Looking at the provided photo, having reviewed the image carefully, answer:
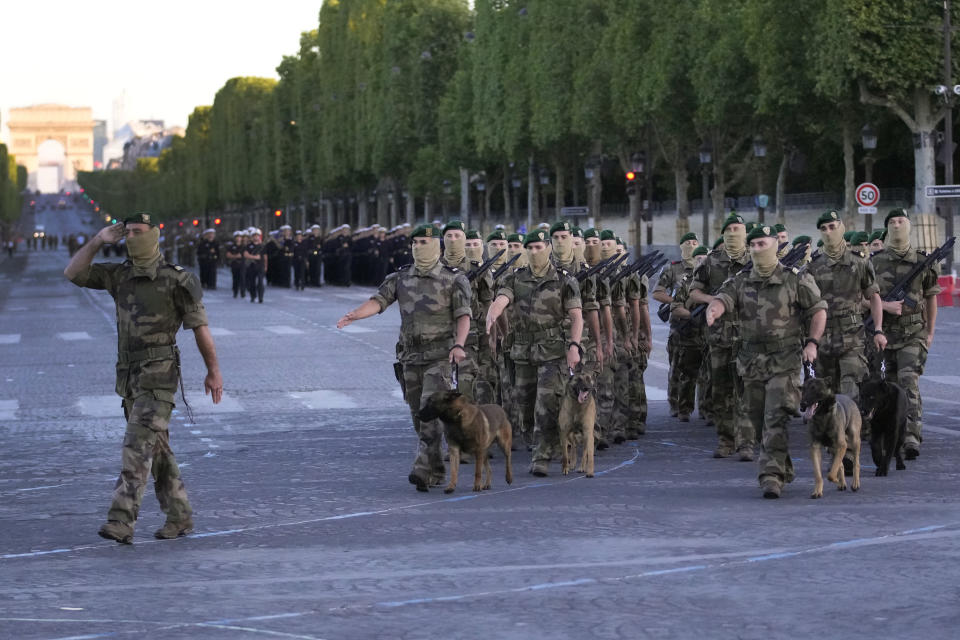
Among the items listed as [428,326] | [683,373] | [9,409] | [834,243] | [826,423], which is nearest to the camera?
[826,423]

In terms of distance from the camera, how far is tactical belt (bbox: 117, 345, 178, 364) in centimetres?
1034

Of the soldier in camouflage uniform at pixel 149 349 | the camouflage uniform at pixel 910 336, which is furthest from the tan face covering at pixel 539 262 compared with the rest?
the soldier in camouflage uniform at pixel 149 349

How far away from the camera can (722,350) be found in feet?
48.1

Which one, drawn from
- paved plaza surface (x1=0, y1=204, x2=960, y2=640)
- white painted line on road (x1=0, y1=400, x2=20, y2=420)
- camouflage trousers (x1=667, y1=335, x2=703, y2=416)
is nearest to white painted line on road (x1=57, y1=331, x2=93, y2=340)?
white painted line on road (x1=0, y1=400, x2=20, y2=420)

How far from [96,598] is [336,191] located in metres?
102

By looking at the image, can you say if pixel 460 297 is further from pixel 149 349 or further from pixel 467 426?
pixel 149 349

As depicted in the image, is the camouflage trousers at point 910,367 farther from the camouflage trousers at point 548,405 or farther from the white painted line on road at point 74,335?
the white painted line on road at point 74,335

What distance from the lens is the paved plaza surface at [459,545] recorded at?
8109 millimetres

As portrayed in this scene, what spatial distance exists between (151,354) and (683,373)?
729 cm

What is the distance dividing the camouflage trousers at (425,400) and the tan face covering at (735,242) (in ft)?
8.94

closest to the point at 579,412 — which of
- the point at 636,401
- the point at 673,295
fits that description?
the point at 636,401

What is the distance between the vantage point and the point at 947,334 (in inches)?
1098

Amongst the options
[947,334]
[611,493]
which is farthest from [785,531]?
[947,334]

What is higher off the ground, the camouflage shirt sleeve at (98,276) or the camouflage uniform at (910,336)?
the camouflage shirt sleeve at (98,276)
